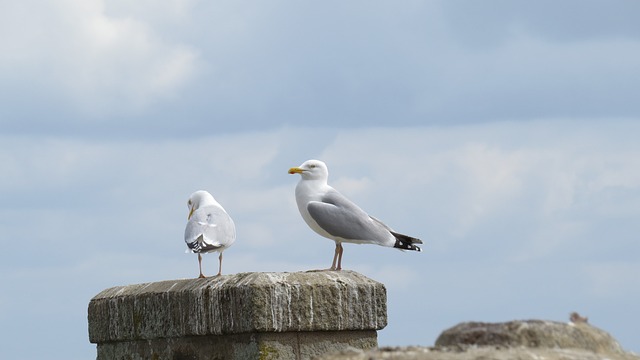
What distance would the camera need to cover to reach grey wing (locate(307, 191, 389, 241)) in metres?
9.91

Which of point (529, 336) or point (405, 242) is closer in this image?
point (529, 336)

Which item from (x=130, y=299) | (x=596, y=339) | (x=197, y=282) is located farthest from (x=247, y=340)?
(x=596, y=339)

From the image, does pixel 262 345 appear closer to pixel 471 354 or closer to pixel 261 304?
pixel 261 304

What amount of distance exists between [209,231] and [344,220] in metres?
1.34

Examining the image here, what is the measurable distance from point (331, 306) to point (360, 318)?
0.34 m

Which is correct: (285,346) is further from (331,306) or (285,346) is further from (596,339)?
(596,339)

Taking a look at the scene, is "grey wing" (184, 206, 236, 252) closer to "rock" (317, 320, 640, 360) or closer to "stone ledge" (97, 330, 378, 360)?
"stone ledge" (97, 330, 378, 360)

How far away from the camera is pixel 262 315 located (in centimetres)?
820

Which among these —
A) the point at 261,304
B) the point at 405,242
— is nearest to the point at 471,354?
the point at 261,304

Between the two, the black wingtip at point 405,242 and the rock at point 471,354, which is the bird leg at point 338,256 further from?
the rock at point 471,354

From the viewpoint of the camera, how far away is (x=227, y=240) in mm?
10312

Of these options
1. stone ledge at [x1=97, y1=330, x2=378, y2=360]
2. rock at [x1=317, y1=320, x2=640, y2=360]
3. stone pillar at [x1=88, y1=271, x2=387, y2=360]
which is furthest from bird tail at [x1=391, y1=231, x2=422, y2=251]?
rock at [x1=317, y1=320, x2=640, y2=360]

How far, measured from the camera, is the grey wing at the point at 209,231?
1008 centimetres

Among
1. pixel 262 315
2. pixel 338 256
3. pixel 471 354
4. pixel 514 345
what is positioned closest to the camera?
pixel 471 354
